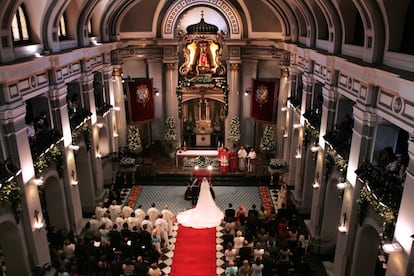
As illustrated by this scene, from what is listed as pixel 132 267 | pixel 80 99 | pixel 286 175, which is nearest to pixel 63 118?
pixel 80 99

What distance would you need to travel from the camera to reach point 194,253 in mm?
14508

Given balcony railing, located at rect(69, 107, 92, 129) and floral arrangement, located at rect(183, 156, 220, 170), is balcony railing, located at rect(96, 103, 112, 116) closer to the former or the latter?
balcony railing, located at rect(69, 107, 92, 129)

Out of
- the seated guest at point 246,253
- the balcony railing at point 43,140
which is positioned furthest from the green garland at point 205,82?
the seated guest at point 246,253

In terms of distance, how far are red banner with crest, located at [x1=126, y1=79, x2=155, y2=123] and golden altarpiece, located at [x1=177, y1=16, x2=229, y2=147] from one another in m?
1.78

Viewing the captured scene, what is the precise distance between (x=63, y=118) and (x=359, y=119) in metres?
9.55

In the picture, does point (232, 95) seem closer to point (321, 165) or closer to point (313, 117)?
point (313, 117)

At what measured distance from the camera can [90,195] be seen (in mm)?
17297

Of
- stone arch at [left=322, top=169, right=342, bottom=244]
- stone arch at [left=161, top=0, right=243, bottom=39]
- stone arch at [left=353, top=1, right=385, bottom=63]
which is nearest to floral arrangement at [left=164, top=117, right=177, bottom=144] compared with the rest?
stone arch at [left=161, top=0, right=243, bottom=39]

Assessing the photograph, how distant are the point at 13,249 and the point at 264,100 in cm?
1446

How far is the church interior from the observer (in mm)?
9750

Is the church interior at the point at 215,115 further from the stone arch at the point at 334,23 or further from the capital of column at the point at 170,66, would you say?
the capital of column at the point at 170,66

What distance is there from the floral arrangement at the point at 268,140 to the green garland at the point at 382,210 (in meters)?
11.3

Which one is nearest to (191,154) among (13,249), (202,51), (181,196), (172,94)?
(172,94)

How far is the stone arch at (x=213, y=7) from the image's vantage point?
21.5 metres
